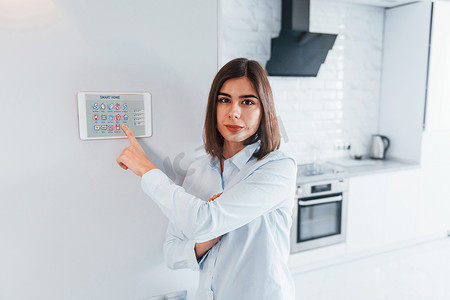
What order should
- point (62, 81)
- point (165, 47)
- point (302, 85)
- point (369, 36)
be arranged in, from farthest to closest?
point (369, 36) < point (302, 85) < point (165, 47) < point (62, 81)

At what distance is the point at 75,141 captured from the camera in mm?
1099

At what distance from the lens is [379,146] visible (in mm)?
3773

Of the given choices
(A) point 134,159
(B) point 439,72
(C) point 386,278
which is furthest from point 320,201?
(A) point 134,159

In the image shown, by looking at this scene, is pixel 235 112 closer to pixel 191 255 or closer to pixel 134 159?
pixel 134 159

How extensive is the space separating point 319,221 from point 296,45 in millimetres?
1521

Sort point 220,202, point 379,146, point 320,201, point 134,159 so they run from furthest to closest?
point 379,146
point 320,201
point 134,159
point 220,202

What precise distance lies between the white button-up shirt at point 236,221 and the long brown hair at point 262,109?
0.04 meters

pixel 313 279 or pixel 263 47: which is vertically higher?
pixel 263 47

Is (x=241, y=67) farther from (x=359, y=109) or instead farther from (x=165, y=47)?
(x=359, y=109)

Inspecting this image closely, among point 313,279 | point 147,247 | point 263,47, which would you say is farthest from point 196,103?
point 313,279

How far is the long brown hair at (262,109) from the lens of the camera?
1106 millimetres

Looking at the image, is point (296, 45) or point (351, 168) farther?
point (351, 168)

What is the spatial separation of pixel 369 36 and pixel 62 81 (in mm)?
3490

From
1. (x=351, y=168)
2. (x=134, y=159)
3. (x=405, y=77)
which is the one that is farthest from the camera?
(x=405, y=77)
